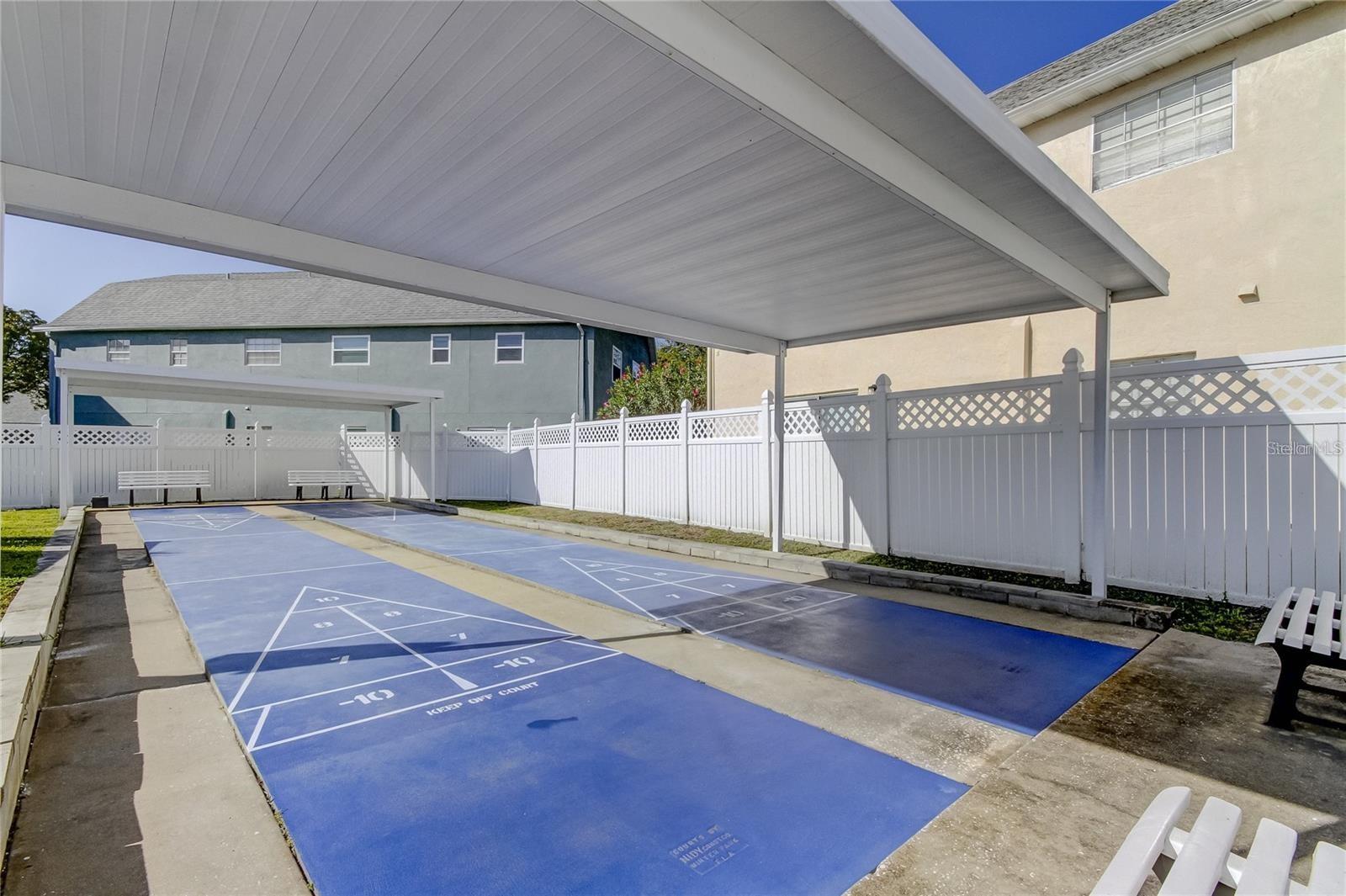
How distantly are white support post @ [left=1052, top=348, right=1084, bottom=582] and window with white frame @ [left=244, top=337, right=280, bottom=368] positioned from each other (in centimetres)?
2200

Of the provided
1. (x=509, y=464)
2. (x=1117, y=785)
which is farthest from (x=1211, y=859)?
(x=509, y=464)

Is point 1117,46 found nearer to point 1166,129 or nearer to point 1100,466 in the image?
point 1166,129

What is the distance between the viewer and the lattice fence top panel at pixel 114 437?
51.5 ft

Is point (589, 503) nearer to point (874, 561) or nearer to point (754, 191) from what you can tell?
point (874, 561)

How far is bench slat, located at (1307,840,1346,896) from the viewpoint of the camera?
157 centimetres

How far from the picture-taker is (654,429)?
1207 centimetres

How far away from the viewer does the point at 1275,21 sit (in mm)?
7570

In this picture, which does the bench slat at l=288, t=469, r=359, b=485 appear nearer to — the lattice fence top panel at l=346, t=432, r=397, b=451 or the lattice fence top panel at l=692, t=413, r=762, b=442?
the lattice fence top panel at l=346, t=432, r=397, b=451

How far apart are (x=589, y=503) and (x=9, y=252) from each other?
1042 cm

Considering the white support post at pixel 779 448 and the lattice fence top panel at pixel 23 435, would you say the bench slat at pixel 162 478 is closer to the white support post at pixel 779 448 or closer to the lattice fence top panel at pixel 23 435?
the lattice fence top panel at pixel 23 435

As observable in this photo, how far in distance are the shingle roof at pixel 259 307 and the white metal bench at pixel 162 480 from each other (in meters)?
5.54

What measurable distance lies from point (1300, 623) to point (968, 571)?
368 centimetres

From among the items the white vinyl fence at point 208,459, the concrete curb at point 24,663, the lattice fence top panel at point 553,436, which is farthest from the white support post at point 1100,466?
the white vinyl fence at point 208,459

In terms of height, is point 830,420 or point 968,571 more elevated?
point 830,420
